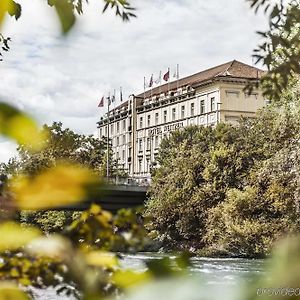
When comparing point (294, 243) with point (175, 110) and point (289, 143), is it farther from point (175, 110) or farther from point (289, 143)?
point (175, 110)

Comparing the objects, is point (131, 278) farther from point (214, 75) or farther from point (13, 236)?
point (214, 75)

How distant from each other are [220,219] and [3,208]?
19.9m

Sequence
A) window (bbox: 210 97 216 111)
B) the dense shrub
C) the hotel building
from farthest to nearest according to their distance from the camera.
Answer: window (bbox: 210 97 216 111), the hotel building, the dense shrub

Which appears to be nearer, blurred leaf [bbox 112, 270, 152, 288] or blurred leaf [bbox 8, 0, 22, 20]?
blurred leaf [bbox 112, 270, 152, 288]

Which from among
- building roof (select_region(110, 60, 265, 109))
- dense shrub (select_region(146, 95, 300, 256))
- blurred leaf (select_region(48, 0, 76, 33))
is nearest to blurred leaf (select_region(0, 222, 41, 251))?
blurred leaf (select_region(48, 0, 76, 33))

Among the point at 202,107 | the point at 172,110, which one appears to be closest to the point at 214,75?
the point at 202,107

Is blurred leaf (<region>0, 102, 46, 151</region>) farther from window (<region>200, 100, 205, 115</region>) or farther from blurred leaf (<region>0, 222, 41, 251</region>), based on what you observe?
window (<region>200, 100, 205, 115</region>)

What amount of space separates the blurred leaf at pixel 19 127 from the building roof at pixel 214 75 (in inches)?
1179

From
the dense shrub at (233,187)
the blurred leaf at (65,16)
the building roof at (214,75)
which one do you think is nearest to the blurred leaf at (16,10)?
→ the blurred leaf at (65,16)

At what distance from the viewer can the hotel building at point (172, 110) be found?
3372cm

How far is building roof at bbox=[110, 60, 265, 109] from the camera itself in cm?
3347

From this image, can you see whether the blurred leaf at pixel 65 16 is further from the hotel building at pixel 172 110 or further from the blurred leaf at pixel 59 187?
the hotel building at pixel 172 110

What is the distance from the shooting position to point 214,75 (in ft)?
119

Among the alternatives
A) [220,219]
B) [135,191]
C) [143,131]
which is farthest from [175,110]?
[220,219]
